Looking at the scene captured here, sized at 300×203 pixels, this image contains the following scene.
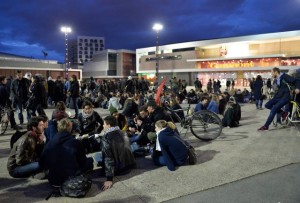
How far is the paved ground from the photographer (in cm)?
396

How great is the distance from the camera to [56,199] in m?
3.98

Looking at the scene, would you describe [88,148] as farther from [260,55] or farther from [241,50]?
[241,50]

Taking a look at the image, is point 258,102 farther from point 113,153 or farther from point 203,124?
point 113,153

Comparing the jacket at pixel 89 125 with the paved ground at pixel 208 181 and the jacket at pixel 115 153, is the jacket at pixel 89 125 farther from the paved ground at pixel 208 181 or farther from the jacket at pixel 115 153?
the jacket at pixel 115 153

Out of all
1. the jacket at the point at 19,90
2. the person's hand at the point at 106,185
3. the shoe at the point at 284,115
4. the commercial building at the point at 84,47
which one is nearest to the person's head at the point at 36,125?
the person's hand at the point at 106,185

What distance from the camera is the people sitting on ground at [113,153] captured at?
4.54 meters

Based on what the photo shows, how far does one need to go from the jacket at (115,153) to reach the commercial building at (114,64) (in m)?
70.1

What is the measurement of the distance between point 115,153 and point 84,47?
11379 centimetres

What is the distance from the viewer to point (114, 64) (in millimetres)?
76625

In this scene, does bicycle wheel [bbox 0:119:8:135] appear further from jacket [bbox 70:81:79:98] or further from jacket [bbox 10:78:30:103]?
jacket [bbox 70:81:79:98]

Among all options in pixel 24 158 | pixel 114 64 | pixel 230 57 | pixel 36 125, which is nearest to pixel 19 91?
pixel 36 125

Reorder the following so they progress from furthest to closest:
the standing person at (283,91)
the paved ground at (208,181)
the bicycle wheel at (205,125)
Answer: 1. the standing person at (283,91)
2. the bicycle wheel at (205,125)
3. the paved ground at (208,181)

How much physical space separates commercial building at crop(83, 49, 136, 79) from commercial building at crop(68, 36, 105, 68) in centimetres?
3461

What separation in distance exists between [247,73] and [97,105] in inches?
1519
